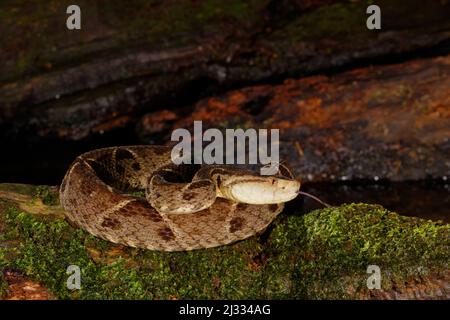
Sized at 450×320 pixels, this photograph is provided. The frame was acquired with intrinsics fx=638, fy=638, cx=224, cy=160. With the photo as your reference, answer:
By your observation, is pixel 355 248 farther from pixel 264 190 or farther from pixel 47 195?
Result: pixel 47 195

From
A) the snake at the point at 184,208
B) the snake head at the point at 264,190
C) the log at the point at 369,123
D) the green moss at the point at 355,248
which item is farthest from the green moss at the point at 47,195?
the log at the point at 369,123

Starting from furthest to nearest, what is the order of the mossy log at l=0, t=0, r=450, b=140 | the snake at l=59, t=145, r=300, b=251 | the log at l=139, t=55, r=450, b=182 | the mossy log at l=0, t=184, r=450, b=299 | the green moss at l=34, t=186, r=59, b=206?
the mossy log at l=0, t=0, r=450, b=140, the log at l=139, t=55, r=450, b=182, the green moss at l=34, t=186, r=59, b=206, the snake at l=59, t=145, r=300, b=251, the mossy log at l=0, t=184, r=450, b=299

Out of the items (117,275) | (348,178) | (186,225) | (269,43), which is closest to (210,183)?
(186,225)

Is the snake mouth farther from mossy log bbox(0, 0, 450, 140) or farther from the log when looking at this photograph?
mossy log bbox(0, 0, 450, 140)

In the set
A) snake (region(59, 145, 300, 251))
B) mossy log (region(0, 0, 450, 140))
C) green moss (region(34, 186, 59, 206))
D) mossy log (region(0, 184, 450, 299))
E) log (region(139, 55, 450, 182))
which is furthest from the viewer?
mossy log (region(0, 0, 450, 140))

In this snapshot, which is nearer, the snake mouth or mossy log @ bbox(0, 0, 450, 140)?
the snake mouth

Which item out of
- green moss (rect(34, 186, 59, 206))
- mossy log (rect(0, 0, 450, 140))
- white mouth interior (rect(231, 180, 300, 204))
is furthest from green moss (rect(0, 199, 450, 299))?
mossy log (rect(0, 0, 450, 140))
